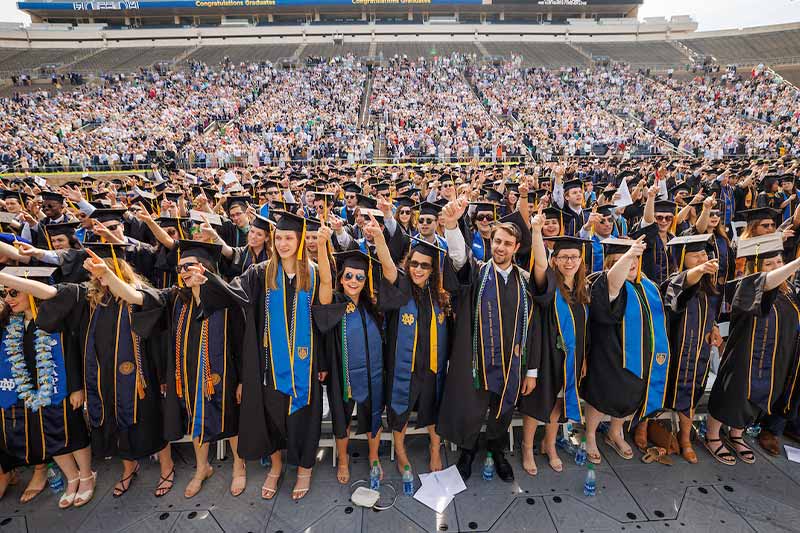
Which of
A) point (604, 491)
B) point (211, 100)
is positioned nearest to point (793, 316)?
point (604, 491)

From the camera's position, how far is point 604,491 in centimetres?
339

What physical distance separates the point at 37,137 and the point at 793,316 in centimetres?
3090

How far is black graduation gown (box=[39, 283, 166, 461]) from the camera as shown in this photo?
313cm

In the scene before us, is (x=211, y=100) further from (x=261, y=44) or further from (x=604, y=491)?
(x=604, y=491)

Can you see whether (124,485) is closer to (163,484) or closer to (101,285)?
(163,484)

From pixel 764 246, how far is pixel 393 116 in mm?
26713

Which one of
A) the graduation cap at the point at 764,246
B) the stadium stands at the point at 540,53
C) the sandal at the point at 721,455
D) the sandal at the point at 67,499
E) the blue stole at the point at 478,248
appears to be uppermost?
the stadium stands at the point at 540,53

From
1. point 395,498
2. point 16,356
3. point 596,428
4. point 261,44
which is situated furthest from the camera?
point 261,44

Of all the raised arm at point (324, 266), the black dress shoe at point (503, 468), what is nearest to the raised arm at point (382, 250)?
the raised arm at point (324, 266)

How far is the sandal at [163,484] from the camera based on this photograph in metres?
3.38

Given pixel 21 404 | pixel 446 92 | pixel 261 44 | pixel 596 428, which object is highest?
pixel 261 44

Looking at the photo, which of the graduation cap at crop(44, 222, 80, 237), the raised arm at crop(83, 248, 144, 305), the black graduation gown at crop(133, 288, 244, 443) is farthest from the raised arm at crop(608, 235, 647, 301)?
the graduation cap at crop(44, 222, 80, 237)

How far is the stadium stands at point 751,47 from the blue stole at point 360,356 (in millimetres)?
49099

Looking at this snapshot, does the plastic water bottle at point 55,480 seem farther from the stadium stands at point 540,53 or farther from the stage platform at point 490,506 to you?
the stadium stands at point 540,53
